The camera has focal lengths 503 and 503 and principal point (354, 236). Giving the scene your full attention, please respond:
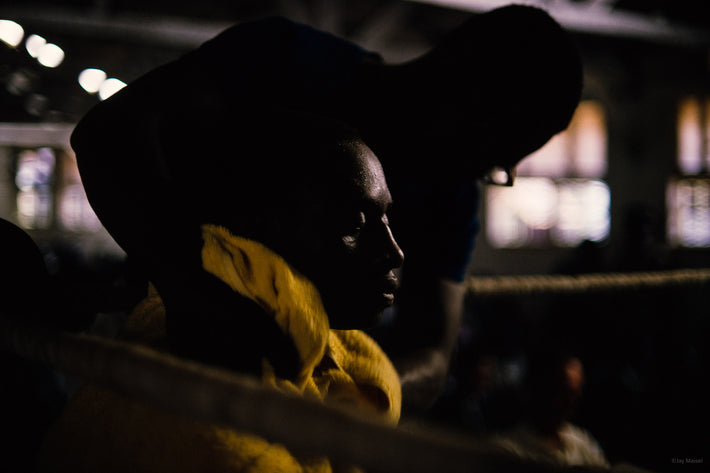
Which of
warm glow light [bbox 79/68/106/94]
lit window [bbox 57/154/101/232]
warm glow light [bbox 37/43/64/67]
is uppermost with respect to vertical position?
warm glow light [bbox 37/43/64/67]

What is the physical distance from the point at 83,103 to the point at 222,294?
2.83 m

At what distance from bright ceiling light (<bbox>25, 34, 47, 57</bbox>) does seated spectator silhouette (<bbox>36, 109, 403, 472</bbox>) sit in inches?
78.5

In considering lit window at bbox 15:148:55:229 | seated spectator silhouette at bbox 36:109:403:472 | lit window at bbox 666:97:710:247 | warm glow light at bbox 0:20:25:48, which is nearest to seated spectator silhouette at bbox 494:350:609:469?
seated spectator silhouette at bbox 36:109:403:472

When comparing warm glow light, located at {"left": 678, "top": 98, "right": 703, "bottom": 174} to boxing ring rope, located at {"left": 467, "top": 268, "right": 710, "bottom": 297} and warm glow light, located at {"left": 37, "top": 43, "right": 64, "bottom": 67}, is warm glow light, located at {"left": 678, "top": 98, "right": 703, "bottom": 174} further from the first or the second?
warm glow light, located at {"left": 37, "top": 43, "right": 64, "bottom": 67}

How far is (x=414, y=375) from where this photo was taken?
906mm

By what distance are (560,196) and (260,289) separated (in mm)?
5623

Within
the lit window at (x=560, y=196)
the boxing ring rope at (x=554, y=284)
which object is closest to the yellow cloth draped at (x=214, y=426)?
Answer: the boxing ring rope at (x=554, y=284)

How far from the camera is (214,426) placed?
1.56 ft

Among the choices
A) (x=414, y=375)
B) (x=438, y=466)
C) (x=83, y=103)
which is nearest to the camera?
(x=438, y=466)

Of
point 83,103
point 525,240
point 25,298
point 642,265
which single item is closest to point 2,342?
point 25,298

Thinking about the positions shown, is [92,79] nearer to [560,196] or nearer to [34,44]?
[34,44]

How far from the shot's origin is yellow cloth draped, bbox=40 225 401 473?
0.46 meters

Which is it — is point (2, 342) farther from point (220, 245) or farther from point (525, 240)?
point (525, 240)

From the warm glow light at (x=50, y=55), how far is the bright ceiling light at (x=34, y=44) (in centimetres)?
2
